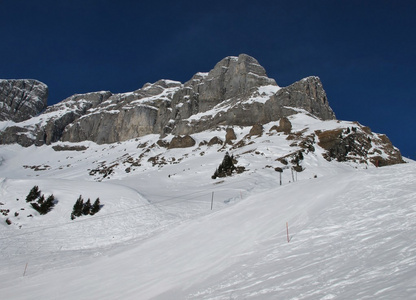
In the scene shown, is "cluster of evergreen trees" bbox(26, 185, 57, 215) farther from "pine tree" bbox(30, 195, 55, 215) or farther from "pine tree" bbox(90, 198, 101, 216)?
"pine tree" bbox(90, 198, 101, 216)

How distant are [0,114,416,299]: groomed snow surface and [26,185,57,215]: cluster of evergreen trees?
496 mm

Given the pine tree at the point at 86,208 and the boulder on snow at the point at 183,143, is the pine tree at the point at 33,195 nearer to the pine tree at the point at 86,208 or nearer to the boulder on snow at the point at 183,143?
the pine tree at the point at 86,208

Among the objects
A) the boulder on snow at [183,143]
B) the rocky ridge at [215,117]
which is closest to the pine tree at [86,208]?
the rocky ridge at [215,117]

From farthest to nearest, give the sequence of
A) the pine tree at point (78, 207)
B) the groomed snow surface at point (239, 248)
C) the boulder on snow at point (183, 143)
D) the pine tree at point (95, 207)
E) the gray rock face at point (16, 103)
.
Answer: the gray rock face at point (16, 103)
the boulder on snow at point (183, 143)
the pine tree at point (95, 207)
the pine tree at point (78, 207)
the groomed snow surface at point (239, 248)

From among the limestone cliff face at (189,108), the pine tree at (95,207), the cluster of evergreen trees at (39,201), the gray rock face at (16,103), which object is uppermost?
the gray rock face at (16,103)

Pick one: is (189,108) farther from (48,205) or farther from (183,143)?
(48,205)

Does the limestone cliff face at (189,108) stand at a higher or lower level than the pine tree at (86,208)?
higher

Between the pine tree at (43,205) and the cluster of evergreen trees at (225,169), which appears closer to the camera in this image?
the pine tree at (43,205)

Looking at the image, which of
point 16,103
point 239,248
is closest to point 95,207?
point 239,248

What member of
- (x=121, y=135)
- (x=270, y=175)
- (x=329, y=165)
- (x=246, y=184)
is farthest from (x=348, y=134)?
(x=121, y=135)

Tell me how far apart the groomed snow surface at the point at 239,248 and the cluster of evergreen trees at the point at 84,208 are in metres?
0.58

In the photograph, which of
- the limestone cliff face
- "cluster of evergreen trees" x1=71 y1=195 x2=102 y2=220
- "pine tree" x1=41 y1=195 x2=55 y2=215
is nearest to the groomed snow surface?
"pine tree" x1=41 y1=195 x2=55 y2=215

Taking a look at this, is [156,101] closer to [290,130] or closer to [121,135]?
[121,135]

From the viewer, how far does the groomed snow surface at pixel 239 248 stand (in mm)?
6293
